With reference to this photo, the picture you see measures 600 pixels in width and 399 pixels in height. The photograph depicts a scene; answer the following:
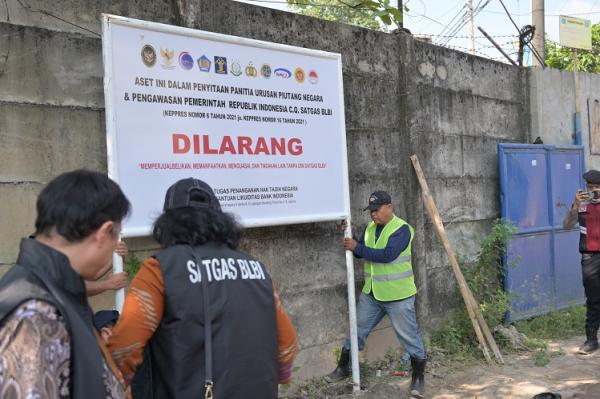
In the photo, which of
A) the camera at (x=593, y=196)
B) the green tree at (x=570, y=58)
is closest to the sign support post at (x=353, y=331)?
the camera at (x=593, y=196)

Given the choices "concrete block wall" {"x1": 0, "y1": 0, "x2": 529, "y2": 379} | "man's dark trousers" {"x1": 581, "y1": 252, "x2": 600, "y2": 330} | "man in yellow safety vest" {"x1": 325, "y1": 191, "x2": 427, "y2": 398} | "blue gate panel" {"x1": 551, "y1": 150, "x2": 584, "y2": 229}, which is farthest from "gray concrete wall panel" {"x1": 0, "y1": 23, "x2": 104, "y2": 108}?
"blue gate panel" {"x1": 551, "y1": 150, "x2": 584, "y2": 229}

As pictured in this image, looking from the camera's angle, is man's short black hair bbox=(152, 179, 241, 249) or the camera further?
the camera

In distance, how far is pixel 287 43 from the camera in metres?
4.92

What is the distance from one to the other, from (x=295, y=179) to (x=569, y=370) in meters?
3.12

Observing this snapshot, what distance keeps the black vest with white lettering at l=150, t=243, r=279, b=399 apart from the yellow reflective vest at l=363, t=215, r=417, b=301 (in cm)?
288

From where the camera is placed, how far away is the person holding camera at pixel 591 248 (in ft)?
20.2

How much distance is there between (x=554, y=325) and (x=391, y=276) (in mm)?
2935

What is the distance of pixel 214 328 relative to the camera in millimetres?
1957

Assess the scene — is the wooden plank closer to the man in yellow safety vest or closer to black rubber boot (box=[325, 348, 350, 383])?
the man in yellow safety vest

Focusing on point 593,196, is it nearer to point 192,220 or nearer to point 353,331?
point 353,331

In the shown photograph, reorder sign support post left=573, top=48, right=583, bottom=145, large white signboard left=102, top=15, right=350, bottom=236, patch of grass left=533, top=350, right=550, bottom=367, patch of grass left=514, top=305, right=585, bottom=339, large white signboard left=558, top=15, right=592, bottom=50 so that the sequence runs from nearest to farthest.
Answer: large white signboard left=102, top=15, right=350, bottom=236
patch of grass left=533, top=350, right=550, bottom=367
patch of grass left=514, top=305, right=585, bottom=339
sign support post left=573, top=48, right=583, bottom=145
large white signboard left=558, top=15, right=592, bottom=50

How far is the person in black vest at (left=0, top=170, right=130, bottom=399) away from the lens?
131cm

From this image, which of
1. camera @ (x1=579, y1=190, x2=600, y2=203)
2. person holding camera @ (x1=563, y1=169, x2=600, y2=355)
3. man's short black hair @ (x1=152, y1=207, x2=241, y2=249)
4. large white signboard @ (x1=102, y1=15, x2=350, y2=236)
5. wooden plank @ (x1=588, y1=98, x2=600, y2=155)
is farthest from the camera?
wooden plank @ (x1=588, y1=98, x2=600, y2=155)

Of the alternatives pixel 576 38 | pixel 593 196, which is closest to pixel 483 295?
pixel 593 196
